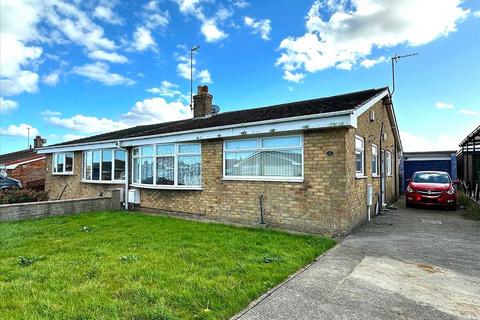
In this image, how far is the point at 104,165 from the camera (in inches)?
530

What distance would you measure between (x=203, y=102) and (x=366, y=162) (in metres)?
8.76

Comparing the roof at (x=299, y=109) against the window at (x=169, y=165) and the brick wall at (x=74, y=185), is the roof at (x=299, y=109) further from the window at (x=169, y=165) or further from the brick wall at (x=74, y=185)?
the brick wall at (x=74, y=185)

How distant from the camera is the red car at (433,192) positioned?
446 inches

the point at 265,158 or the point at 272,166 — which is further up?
the point at 265,158

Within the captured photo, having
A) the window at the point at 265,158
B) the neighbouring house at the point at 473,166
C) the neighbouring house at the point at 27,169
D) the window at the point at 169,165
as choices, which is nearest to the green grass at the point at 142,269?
the window at the point at 265,158

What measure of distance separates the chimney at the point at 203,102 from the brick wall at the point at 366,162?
7950 millimetres

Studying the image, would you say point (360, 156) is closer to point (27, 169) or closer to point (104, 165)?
point (104, 165)

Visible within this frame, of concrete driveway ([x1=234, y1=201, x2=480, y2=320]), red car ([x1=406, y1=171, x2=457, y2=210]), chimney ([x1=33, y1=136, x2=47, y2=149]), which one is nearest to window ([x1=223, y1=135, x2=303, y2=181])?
concrete driveway ([x1=234, y1=201, x2=480, y2=320])

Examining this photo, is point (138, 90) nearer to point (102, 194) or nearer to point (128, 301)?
point (102, 194)

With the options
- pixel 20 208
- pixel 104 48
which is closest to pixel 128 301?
pixel 20 208

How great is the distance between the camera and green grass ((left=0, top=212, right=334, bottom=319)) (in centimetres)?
324

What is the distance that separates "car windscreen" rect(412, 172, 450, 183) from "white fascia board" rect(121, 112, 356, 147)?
26.8 feet

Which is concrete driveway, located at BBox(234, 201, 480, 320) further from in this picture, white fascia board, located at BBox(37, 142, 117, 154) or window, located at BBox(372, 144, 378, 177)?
white fascia board, located at BBox(37, 142, 117, 154)

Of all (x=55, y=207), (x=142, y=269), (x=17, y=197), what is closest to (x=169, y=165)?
(x=55, y=207)
